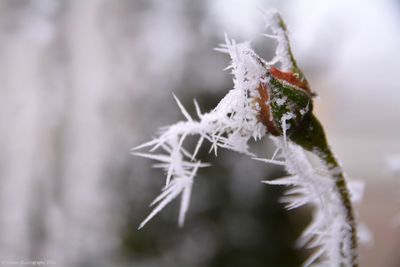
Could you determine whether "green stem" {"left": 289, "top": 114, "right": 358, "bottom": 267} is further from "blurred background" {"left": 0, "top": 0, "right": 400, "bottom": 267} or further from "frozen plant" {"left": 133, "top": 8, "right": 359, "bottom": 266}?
"blurred background" {"left": 0, "top": 0, "right": 400, "bottom": 267}

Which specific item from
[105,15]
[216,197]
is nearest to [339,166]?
[216,197]

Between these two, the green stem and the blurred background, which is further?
the blurred background

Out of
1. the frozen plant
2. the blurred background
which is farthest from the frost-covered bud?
the blurred background

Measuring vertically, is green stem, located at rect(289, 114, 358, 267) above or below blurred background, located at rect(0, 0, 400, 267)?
below

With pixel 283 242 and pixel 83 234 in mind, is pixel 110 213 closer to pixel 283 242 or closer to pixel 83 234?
pixel 83 234

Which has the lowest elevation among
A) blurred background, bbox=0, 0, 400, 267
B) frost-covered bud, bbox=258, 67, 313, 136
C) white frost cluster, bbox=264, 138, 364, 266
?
white frost cluster, bbox=264, 138, 364, 266

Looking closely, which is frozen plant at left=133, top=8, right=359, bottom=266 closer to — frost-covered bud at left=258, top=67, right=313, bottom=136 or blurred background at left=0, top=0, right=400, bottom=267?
frost-covered bud at left=258, top=67, right=313, bottom=136

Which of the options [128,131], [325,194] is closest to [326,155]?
[325,194]

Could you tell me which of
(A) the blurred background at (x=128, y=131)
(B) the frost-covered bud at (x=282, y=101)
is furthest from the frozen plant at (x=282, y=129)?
(A) the blurred background at (x=128, y=131)
